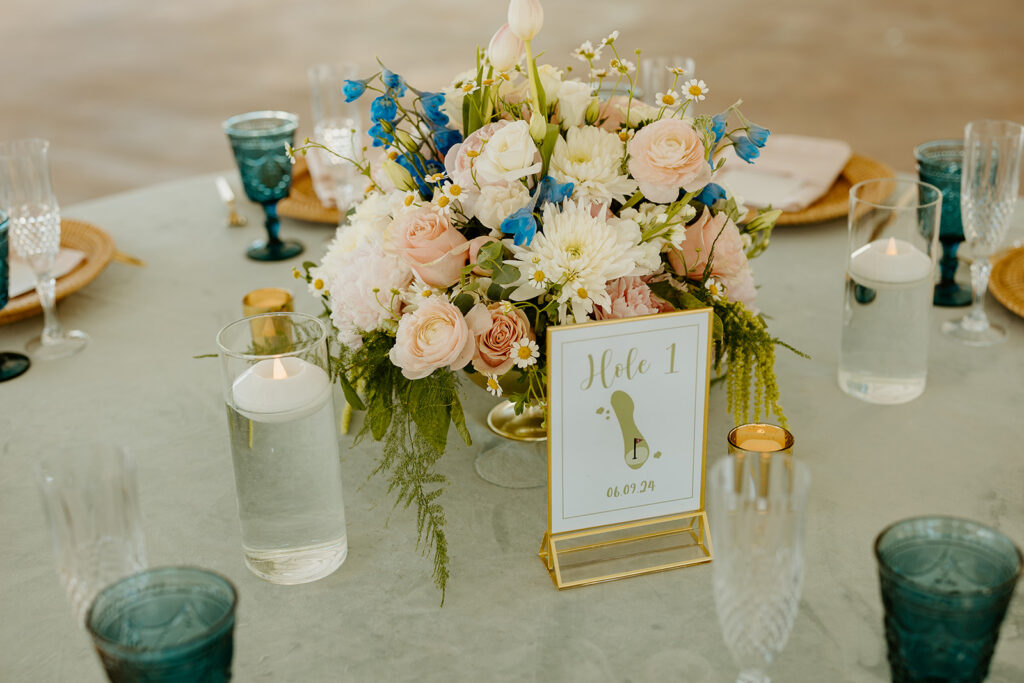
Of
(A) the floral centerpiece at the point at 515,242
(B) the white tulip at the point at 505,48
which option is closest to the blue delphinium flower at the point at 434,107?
(A) the floral centerpiece at the point at 515,242

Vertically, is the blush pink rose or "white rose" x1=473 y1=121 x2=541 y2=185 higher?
"white rose" x1=473 y1=121 x2=541 y2=185

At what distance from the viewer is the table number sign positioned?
964 mm

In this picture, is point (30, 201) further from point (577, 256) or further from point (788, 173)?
point (788, 173)

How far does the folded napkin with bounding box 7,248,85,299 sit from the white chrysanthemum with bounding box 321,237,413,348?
69cm

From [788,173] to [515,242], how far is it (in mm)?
989

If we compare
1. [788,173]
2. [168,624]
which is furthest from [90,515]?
[788,173]

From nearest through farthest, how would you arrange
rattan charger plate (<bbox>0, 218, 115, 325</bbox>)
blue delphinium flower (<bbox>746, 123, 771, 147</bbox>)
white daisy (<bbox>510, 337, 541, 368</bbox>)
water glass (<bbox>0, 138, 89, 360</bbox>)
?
white daisy (<bbox>510, 337, 541, 368</bbox>) → blue delphinium flower (<bbox>746, 123, 771, 147</bbox>) → water glass (<bbox>0, 138, 89, 360</bbox>) → rattan charger plate (<bbox>0, 218, 115, 325</bbox>)

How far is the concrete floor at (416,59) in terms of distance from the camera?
438 centimetres

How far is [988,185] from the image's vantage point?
54.1 inches

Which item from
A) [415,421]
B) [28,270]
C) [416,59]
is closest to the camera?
[415,421]

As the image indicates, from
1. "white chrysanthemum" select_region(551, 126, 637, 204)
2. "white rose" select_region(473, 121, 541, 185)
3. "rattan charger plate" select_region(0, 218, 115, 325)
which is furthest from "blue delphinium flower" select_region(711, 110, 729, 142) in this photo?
"rattan charger plate" select_region(0, 218, 115, 325)

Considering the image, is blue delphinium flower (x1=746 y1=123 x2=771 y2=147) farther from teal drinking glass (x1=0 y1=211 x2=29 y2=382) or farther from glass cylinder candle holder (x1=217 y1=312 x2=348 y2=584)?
teal drinking glass (x1=0 y1=211 x2=29 y2=382)

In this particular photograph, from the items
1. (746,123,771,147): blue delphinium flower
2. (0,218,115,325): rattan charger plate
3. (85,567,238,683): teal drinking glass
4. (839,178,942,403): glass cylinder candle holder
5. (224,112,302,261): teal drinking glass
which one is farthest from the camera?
(224,112,302,261): teal drinking glass

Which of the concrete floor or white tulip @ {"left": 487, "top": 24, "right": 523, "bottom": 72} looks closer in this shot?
white tulip @ {"left": 487, "top": 24, "right": 523, "bottom": 72}
